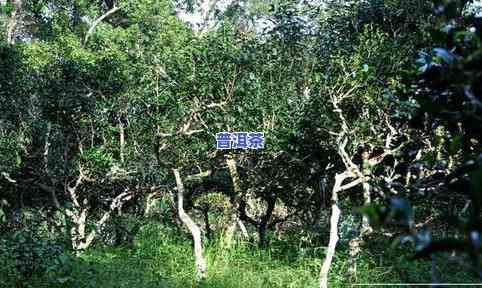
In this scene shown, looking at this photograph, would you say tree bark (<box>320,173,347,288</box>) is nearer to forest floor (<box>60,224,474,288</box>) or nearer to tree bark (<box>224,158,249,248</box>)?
forest floor (<box>60,224,474,288</box>)

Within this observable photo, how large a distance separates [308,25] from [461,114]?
7131mm

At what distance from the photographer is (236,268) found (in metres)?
7.30

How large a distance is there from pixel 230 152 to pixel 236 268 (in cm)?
156

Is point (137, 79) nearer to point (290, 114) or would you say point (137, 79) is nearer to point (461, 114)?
point (290, 114)

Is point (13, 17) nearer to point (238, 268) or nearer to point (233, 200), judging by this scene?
point (233, 200)

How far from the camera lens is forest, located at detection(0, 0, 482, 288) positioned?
6.67m

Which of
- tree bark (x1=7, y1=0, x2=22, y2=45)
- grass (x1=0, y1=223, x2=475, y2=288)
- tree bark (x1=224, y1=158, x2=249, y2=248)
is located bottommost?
grass (x1=0, y1=223, x2=475, y2=288)

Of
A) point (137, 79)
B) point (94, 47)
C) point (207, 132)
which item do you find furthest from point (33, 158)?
point (94, 47)

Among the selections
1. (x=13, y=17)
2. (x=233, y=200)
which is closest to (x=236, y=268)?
(x=233, y=200)

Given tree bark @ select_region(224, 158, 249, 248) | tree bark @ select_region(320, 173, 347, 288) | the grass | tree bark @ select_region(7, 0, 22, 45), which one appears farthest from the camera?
tree bark @ select_region(7, 0, 22, 45)

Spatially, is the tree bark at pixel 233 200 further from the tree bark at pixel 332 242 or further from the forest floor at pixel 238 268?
the tree bark at pixel 332 242

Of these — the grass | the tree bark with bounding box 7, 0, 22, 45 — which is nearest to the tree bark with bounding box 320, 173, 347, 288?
the grass

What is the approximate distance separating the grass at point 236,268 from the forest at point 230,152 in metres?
0.03

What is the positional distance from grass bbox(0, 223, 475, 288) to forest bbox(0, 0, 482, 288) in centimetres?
3
